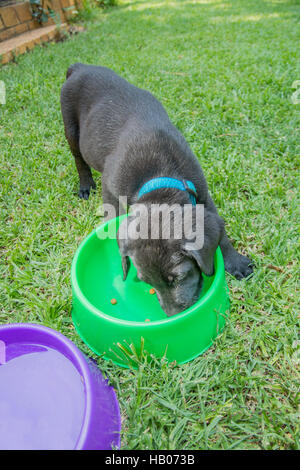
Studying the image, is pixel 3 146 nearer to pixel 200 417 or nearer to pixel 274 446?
pixel 200 417

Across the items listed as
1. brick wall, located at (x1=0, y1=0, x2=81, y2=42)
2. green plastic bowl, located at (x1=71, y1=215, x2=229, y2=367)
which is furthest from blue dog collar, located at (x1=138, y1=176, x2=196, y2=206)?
brick wall, located at (x1=0, y1=0, x2=81, y2=42)

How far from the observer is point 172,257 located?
2.16 meters

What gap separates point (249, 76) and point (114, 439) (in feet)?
20.0

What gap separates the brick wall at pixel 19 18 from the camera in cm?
888

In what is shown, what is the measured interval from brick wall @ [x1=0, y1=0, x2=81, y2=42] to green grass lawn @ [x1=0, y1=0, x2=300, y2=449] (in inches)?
58.4

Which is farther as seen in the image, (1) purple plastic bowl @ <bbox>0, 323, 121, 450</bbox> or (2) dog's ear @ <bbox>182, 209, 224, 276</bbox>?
(2) dog's ear @ <bbox>182, 209, 224, 276</bbox>

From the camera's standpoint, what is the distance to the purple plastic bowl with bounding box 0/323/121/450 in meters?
1.91

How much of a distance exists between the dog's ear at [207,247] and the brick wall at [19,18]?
9.27 m

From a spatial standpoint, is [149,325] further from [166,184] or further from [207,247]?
[166,184]

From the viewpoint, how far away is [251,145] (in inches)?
171

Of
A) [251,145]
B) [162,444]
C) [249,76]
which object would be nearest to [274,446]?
[162,444]

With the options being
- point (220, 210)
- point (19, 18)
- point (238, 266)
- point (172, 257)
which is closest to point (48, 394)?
point (172, 257)

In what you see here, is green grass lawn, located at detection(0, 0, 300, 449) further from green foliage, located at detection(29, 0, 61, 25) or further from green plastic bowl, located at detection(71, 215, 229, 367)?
green foliage, located at detection(29, 0, 61, 25)

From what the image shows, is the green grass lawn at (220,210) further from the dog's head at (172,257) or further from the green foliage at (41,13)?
the green foliage at (41,13)
